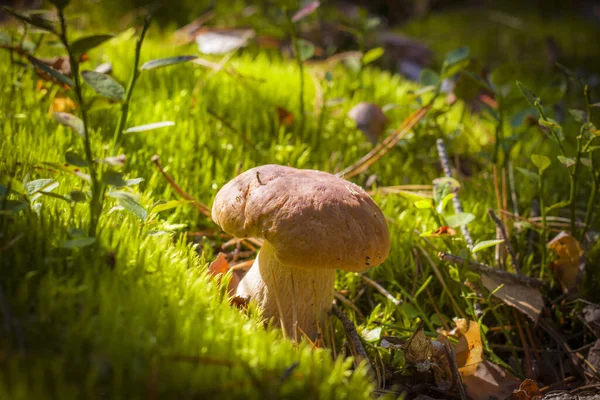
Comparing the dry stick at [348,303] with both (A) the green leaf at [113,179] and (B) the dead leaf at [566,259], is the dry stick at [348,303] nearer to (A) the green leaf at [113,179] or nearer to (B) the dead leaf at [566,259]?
(B) the dead leaf at [566,259]

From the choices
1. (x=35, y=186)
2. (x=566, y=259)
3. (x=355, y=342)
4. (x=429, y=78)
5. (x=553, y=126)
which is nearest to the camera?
(x=35, y=186)

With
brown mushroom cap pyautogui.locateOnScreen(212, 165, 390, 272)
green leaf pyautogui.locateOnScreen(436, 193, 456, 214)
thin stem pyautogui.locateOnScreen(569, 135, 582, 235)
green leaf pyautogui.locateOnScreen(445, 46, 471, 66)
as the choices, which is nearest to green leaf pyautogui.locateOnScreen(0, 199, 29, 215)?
brown mushroom cap pyautogui.locateOnScreen(212, 165, 390, 272)

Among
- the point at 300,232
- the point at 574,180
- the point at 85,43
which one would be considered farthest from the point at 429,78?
the point at 85,43

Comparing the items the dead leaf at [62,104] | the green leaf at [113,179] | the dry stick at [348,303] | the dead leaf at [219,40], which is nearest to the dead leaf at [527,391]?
the dry stick at [348,303]

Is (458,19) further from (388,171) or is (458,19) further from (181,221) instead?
(181,221)

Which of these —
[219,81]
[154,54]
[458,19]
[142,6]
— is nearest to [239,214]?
[219,81]

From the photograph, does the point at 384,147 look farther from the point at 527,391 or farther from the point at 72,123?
the point at 72,123
